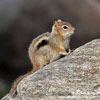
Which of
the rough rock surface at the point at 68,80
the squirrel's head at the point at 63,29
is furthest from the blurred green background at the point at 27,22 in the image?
the rough rock surface at the point at 68,80

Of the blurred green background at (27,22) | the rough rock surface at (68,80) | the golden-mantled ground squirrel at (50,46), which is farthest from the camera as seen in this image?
the blurred green background at (27,22)

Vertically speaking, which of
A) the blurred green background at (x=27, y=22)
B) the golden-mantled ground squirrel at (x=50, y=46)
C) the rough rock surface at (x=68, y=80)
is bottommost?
the rough rock surface at (x=68, y=80)

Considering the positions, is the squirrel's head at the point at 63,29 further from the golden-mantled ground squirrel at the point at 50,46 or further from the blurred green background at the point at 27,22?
the blurred green background at the point at 27,22

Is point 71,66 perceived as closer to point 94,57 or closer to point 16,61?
point 94,57

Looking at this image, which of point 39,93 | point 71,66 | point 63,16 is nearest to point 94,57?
point 71,66

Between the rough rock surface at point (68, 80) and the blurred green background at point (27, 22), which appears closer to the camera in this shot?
the rough rock surface at point (68, 80)

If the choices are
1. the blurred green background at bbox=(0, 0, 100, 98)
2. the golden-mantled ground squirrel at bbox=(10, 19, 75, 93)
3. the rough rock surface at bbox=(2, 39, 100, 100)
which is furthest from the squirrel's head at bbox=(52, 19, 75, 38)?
the blurred green background at bbox=(0, 0, 100, 98)

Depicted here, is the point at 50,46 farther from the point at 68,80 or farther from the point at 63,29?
the point at 68,80
